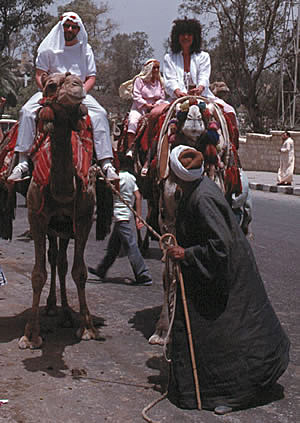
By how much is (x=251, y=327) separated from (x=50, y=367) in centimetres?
186

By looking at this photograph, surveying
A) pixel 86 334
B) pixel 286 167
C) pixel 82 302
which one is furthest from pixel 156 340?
pixel 286 167

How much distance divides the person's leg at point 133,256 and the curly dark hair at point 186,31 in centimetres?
250

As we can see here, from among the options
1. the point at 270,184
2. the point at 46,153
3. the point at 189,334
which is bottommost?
the point at 270,184

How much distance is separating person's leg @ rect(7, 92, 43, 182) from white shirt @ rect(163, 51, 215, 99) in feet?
6.48

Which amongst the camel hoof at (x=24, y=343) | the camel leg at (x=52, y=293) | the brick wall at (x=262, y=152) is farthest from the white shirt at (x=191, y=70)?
the brick wall at (x=262, y=152)

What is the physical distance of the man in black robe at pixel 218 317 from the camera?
18.1 feet

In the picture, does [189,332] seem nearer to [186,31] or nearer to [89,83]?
[89,83]

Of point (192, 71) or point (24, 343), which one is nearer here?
point (24, 343)

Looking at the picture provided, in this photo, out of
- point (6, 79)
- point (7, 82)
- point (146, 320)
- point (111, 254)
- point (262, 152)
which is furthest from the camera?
point (6, 79)

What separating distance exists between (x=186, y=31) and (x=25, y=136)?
8.63 feet

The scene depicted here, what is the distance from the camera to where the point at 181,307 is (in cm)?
567

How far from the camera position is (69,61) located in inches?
321

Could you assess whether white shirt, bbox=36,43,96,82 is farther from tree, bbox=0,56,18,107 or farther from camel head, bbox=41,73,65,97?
tree, bbox=0,56,18,107

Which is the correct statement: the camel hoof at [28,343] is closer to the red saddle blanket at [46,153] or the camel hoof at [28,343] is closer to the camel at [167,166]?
the camel at [167,166]
